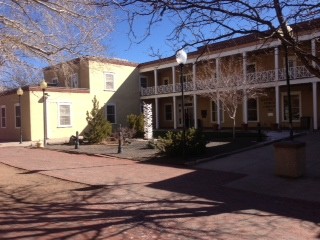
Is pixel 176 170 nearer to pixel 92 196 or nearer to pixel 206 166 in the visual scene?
pixel 206 166

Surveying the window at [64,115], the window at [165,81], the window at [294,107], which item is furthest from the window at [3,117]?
the window at [294,107]

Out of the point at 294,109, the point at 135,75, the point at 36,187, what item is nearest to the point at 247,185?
the point at 36,187

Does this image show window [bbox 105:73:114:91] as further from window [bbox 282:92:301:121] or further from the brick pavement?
A: the brick pavement

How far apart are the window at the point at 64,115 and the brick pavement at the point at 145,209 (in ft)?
53.1

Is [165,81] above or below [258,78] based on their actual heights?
above

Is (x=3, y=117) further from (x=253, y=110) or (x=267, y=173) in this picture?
(x=267, y=173)

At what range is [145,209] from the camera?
A: 6566mm

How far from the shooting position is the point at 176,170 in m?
11.1

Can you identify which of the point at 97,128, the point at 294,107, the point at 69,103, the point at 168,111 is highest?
the point at 69,103

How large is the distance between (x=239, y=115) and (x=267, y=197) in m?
21.3

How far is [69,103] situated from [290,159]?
20.4m

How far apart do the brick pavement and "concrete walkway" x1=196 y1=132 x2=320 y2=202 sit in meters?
0.41

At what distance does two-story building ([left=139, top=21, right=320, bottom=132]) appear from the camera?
22672 millimetres

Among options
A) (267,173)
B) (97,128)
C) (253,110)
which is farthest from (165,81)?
(267,173)
